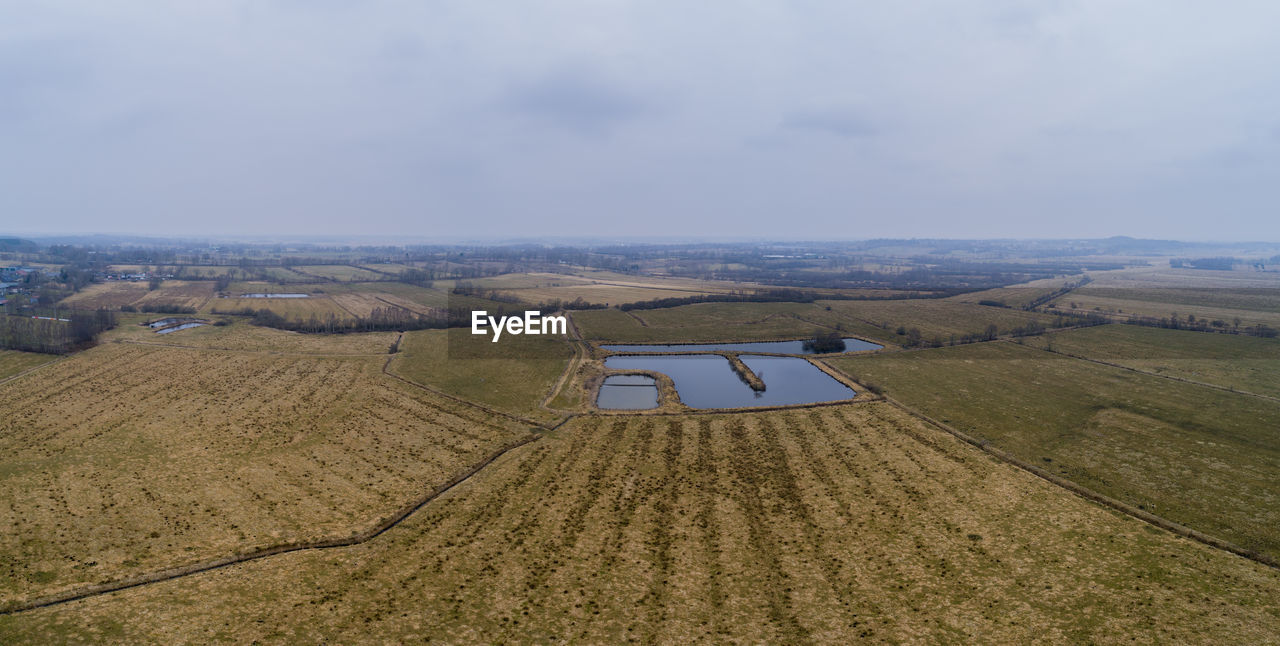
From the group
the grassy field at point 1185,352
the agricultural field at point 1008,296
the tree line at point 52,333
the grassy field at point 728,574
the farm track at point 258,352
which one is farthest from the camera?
the agricultural field at point 1008,296

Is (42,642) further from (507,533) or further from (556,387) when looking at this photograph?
(556,387)

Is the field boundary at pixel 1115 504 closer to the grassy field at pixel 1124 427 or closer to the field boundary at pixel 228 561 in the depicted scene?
the grassy field at pixel 1124 427

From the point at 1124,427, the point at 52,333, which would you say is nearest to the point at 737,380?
the point at 1124,427

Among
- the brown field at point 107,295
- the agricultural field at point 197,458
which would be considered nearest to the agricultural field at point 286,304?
the brown field at point 107,295

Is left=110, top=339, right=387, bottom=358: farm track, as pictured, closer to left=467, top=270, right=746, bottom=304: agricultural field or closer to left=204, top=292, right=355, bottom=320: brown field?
left=204, top=292, right=355, bottom=320: brown field

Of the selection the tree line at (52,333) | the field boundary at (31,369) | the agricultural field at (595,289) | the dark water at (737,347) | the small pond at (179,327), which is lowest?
the field boundary at (31,369)
